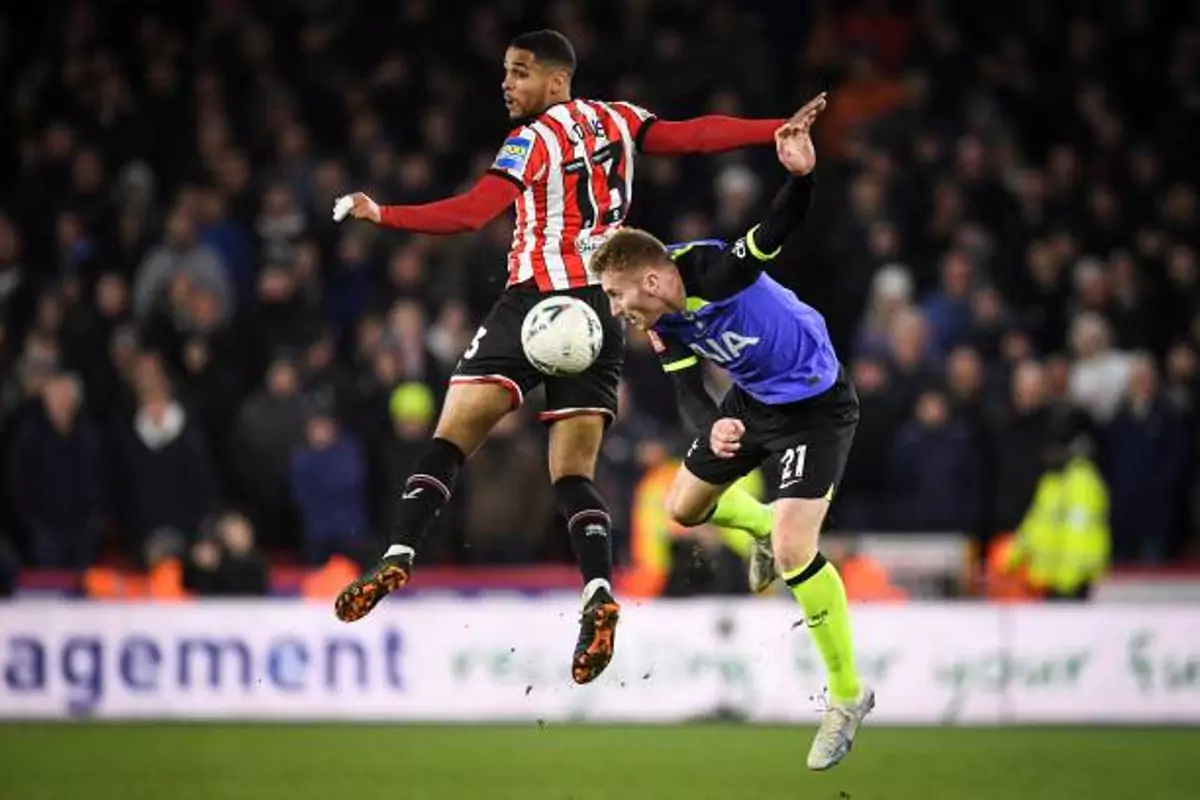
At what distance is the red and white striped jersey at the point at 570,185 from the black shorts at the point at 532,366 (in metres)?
0.08

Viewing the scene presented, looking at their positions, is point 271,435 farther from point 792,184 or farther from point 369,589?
point 792,184

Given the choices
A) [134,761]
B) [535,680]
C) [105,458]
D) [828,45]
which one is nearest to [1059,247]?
[828,45]

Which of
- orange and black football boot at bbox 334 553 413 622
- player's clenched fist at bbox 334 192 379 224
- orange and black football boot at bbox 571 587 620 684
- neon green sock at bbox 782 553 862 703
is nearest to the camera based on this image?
player's clenched fist at bbox 334 192 379 224

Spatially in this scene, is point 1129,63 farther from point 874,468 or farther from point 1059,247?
point 874,468

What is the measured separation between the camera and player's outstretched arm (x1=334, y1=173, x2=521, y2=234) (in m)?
9.28

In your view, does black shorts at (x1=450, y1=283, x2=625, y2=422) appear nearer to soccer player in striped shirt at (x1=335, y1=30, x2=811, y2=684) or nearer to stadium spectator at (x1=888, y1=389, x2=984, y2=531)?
soccer player in striped shirt at (x1=335, y1=30, x2=811, y2=684)

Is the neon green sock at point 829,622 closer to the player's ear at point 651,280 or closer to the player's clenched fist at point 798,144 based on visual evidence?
the player's ear at point 651,280

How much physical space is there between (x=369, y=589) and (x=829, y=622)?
2.10 m

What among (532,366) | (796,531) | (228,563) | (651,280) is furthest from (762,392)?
(228,563)

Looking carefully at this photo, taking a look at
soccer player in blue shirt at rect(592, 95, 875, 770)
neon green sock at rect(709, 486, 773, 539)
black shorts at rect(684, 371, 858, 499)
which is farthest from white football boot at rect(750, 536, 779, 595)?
black shorts at rect(684, 371, 858, 499)

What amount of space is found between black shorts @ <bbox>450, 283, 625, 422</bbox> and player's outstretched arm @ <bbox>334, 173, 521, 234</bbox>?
0.61 meters

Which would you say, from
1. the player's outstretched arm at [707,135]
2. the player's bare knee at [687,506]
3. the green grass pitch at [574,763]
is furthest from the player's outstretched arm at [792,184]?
the green grass pitch at [574,763]

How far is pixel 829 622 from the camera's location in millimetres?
10367

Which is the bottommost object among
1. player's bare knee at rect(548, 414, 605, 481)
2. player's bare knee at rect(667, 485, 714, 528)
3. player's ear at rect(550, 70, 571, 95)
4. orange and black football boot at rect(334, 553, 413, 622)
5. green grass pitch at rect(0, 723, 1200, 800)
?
green grass pitch at rect(0, 723, 1200, 800)
